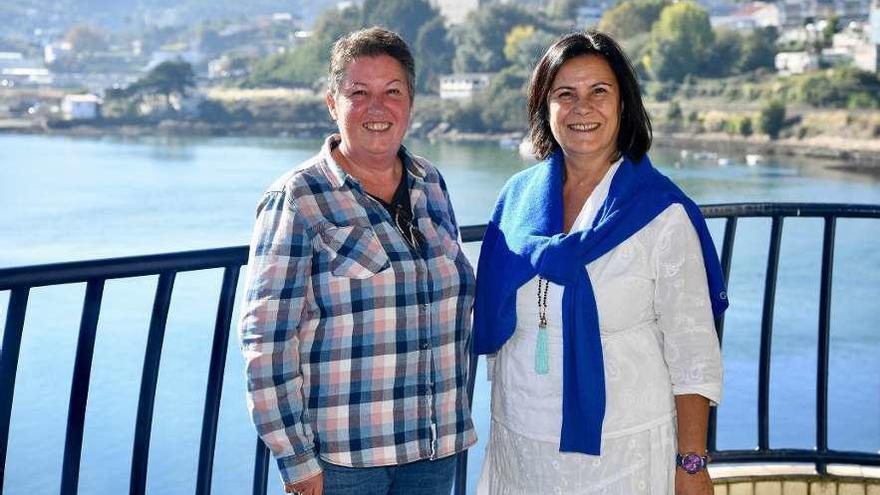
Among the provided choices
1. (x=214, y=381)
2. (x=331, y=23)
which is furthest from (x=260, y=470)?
(x=331, y=23)

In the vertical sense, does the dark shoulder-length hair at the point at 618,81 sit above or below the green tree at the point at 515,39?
above

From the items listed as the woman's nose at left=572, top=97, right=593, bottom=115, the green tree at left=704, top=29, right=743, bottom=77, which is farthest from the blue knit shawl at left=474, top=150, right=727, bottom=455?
the green tree at left=704, top=29, right=743, bottom=77

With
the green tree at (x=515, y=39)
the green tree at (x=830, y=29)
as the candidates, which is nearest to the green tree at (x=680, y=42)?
the green tree at (x=830, y=29)

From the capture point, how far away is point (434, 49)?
95.2 feet

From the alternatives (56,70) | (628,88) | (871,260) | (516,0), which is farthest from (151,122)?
(628,88)

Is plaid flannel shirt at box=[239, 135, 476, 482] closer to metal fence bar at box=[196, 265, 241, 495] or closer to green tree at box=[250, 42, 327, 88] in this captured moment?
metal fence bar at box=[196, 265, 241, 495]

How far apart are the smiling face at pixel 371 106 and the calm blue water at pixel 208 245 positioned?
962cm

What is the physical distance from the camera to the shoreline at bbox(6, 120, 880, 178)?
28.2m

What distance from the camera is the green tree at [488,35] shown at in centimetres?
3052

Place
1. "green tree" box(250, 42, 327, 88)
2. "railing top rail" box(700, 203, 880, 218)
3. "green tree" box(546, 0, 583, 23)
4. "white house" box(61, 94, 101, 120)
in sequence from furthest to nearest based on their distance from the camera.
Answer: "green tree" box(546, 0, 583, 23) < "green tree" box(250, 42, 327, 88) < "white house" box(61, 94, 101, 120) < "railing top rail" box(700, 203, 880, 218)

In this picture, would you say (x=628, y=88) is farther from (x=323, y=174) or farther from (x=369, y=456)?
(x=369, y=456)

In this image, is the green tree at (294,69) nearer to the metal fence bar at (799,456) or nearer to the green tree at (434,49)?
the green tree at (434,49)

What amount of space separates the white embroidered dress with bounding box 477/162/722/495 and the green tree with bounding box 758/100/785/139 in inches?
1068

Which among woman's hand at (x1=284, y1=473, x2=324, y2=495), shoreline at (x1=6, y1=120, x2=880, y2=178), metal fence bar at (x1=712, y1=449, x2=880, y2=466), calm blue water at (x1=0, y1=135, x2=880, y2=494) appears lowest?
calm blue water at (x1=0, y1=135, x2=880, y2=494)
